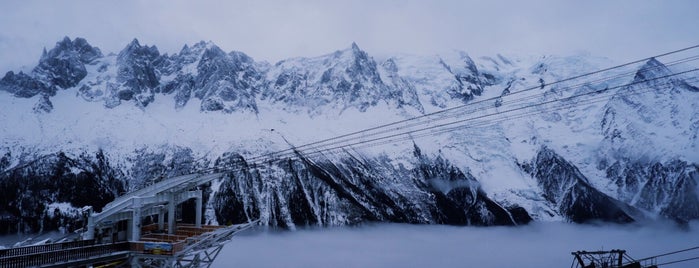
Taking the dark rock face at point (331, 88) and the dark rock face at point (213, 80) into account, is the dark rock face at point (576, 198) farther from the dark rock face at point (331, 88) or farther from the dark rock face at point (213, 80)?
the dark rock face at point (213, 80)

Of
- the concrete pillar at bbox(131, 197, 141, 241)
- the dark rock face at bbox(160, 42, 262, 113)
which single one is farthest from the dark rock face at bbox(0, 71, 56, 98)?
the concrete pillar at bbox(131, 197, 141, 241)

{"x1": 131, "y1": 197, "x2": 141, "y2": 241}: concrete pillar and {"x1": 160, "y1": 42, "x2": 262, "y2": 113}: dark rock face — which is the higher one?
{"x1": 160, "y1": 42, "x2": 262, "y2": 113}: dark rock face

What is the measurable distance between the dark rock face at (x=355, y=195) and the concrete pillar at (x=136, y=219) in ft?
310

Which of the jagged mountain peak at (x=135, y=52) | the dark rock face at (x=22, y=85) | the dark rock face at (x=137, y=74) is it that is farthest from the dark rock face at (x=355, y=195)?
the dark rock face at (x=22, y=85)

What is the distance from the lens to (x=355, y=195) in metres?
152

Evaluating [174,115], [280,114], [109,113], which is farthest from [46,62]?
[280,114]

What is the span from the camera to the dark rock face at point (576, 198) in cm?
17438

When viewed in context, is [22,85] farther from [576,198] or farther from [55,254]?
[576,198]

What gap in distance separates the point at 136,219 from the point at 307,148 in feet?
393

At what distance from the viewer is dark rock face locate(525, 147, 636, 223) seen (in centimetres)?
17438

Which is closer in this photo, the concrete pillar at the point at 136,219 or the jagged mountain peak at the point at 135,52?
the concrete pillar at the point at 136,219

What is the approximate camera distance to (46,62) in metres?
163

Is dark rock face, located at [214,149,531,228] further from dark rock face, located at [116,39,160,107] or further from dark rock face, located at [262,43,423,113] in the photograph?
dark rock face, located at [116,39,160,107]

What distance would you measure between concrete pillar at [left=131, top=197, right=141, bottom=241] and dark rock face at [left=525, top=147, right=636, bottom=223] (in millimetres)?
163859
